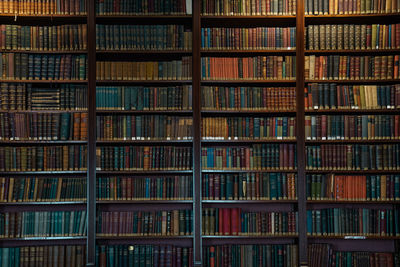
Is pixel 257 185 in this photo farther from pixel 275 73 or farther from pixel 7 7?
pixel 7 7

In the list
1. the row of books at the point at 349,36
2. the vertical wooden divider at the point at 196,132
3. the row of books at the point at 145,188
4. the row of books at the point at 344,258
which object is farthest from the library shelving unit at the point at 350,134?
the row of books at the point at 145,188

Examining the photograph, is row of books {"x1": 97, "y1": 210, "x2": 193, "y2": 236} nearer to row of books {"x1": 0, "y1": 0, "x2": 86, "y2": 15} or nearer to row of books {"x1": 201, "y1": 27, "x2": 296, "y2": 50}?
row of books {"x1": 201, "y1": 27, "x2": 296, "y2": 50}

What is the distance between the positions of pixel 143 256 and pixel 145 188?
0.60m

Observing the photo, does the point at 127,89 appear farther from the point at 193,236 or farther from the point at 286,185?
the point at 286,185

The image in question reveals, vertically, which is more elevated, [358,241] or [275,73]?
[275,73]

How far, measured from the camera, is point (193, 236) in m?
3.62

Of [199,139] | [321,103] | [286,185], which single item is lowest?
[286,185]

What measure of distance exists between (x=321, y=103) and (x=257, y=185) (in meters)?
0.92

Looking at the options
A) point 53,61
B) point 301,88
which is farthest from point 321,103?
point 53,61

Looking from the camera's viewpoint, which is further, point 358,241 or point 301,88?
point 358,241

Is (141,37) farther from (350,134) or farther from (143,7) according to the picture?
(350,134)

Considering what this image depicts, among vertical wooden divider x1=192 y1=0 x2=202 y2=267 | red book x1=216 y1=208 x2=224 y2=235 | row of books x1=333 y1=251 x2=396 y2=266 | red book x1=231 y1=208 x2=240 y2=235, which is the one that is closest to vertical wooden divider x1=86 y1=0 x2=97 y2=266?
vertical wooden divider x1=192 y1=0 x2=202 y2=267

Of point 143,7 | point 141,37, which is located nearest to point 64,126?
point 141,37

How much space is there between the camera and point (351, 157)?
3654 millimetres
